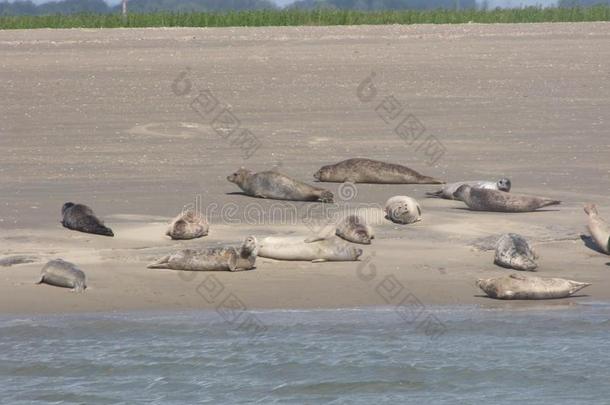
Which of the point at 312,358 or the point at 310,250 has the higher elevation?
the point at 310,250

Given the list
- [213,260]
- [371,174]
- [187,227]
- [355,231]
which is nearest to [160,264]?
[213,260]

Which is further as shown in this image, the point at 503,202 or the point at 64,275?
the point at 503,202

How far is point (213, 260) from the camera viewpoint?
8.46m

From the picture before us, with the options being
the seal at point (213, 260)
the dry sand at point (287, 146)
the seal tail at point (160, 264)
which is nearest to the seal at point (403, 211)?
the dry sand at point (287, 146)

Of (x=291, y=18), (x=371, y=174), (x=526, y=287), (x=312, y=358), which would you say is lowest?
(x=312, y=358)

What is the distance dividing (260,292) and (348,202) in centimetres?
258

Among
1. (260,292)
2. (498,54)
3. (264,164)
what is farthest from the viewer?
(498,54)

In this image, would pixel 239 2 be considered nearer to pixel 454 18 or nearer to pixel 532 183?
pixel 454 18

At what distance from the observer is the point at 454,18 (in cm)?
2864

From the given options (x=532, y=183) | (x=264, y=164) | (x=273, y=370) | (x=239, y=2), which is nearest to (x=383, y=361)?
(x=273, y=370)

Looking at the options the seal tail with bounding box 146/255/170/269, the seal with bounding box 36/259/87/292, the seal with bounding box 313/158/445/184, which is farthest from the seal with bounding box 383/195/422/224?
the seal with bounding box 36/259/87/292

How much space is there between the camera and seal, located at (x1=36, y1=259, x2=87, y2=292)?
8023 mm

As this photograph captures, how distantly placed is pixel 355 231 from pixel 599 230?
1609 mm

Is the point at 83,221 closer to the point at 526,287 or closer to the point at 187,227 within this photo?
the point at 187,227
